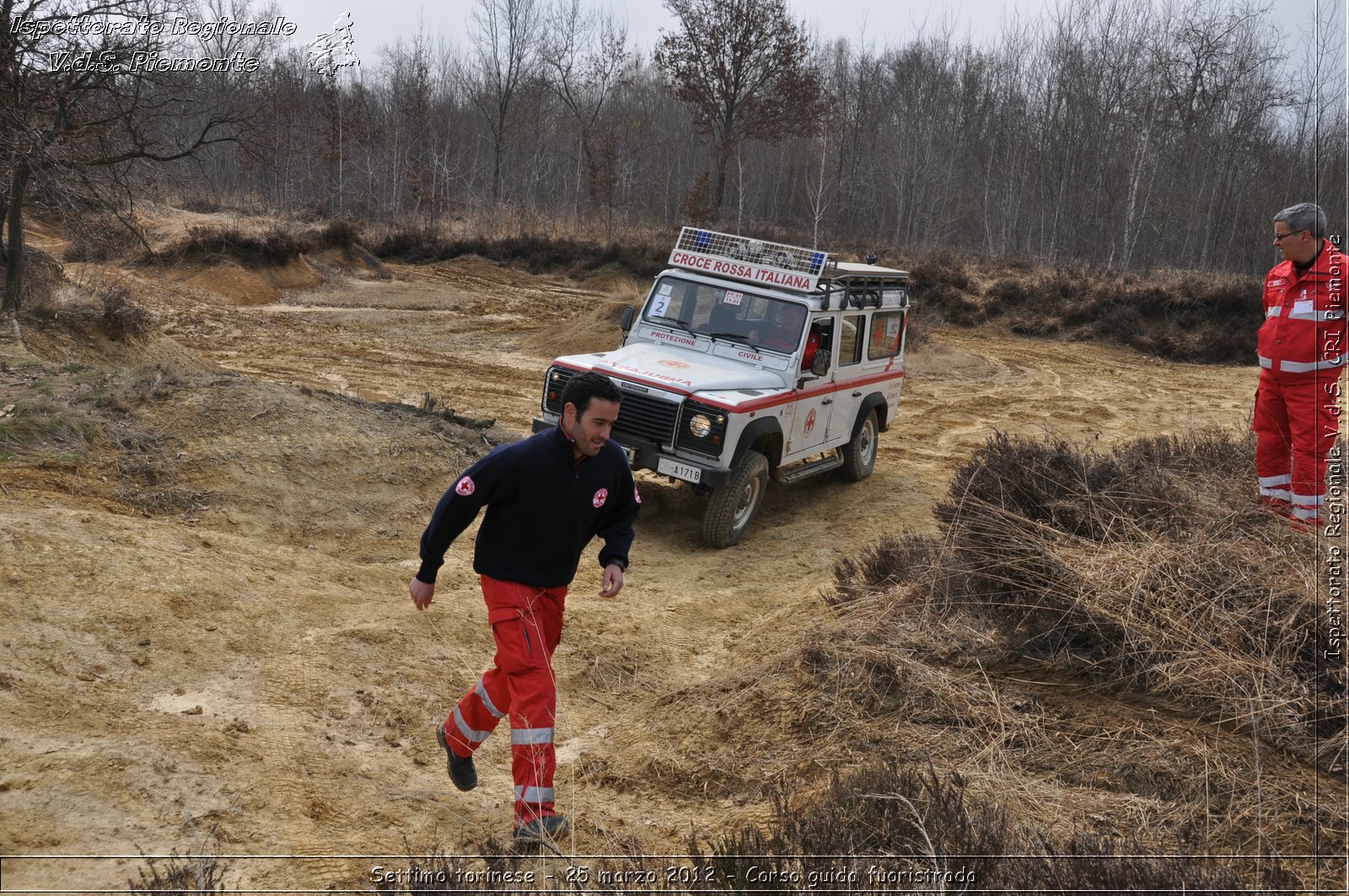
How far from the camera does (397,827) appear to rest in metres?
3.96

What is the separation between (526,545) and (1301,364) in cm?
471

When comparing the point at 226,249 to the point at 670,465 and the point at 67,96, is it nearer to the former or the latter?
the point at 67,96

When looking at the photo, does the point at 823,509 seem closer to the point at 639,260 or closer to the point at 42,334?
the point at 42,334

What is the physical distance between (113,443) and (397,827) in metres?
5.21

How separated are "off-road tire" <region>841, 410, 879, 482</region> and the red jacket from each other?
197 inches

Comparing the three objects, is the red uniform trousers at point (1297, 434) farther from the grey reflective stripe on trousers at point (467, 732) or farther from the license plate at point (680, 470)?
the grey reflective stripe on trousers at point (467, 732)

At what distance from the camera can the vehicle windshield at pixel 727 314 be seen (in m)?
9.34

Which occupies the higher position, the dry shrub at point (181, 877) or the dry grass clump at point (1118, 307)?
the dry grass clump at point (1118, 307)

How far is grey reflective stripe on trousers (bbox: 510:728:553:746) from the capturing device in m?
3.78

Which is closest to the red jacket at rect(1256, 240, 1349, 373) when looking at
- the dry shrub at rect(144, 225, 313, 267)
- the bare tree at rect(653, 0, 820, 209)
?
the dry shrub at rect(144, 225, 313, 267)

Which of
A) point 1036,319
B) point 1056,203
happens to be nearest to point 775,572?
point 1036,319

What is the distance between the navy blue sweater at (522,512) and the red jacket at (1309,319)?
14.1 ft

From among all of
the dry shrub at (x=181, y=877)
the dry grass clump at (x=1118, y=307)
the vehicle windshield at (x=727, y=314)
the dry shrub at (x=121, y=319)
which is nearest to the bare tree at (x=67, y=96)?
the dry shrub at (x=121, y=319)

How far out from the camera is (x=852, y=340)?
10.2m
